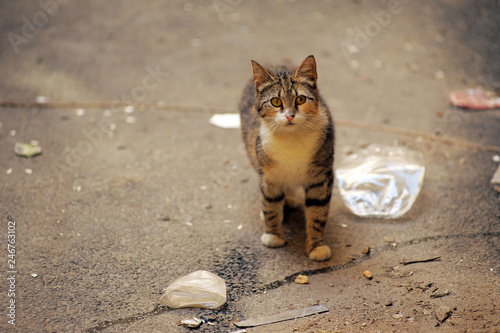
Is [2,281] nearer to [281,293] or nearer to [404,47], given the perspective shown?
[281,293]

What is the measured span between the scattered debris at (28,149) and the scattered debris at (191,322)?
2359 millimetres

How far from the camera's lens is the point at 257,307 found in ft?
9.06

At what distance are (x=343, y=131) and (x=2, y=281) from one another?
3.15 metres

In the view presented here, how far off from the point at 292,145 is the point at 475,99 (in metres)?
2.99

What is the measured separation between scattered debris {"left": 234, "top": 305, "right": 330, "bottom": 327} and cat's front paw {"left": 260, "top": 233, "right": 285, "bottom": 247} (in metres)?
0.63

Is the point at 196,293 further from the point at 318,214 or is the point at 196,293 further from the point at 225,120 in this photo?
the point at 225,120

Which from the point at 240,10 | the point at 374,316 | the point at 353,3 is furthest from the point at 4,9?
the point at 374,316

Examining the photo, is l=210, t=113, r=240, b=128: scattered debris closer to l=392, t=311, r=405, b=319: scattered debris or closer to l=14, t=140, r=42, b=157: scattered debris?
l=14, t=140, r=42, b=157: scattered debris

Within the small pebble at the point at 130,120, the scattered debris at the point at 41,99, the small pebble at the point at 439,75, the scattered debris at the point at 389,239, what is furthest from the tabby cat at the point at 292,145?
the small pebble at the point at 439,75

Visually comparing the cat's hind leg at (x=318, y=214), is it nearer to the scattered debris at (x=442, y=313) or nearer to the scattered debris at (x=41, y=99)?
the scattered debris at (x=442, y=313)

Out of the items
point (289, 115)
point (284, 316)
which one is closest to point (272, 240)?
point (284, 316)

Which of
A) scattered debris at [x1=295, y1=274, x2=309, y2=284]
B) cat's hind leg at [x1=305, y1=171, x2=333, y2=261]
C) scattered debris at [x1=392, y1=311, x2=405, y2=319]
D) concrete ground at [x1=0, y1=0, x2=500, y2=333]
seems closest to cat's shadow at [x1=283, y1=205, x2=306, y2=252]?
concrete ground at [x1=0, y1=0, x2=500, y2=333]

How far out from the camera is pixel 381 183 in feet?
12.2

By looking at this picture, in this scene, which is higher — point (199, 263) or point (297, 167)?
point (297, 167)
